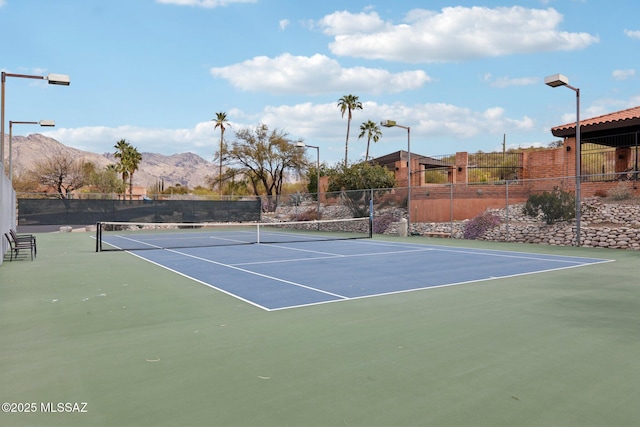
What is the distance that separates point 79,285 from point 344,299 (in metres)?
5.45

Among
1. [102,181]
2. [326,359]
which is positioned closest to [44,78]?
[326,359]

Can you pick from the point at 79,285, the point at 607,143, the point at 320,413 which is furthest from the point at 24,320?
the point at 607,143

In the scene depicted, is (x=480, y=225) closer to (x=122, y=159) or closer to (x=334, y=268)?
(x=334, y=268)

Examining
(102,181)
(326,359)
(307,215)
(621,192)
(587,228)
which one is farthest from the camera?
(102,181)

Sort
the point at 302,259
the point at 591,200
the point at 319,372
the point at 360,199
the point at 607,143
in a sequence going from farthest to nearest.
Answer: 1. the point at 360,199
2. the point at 607,143
3. the point at 591,200
4. the point at 302,259
5. the point at 319,372

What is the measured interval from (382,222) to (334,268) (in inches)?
646

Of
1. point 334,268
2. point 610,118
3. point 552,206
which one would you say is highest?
point 610,118

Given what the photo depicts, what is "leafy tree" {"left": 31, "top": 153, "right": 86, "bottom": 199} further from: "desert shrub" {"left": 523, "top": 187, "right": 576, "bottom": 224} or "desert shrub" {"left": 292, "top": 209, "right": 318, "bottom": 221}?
"desert shrub" {"left": 523, "top": 187, "right": 576, "bottom": 224}

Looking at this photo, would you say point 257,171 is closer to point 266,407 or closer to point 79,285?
point 79,285

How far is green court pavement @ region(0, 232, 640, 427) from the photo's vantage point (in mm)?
3564

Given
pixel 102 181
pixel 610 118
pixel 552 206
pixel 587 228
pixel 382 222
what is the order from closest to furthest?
pixel 587 228 → pixel 552 206 → pixel 610 118 → pixel 382 222 → pixel 102 181

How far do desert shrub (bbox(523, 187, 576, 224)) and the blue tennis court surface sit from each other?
465 centimetres

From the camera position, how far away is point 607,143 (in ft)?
83.9

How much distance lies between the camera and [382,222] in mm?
28156
